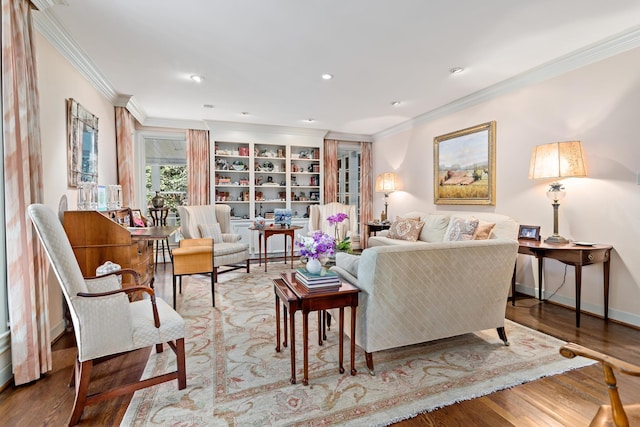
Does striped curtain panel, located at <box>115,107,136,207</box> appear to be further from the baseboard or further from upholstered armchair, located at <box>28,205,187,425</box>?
the baseboard

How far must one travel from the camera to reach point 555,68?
11.1ft

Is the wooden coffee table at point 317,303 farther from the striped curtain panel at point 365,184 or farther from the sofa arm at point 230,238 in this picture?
the striped curtain panel at point 365,184

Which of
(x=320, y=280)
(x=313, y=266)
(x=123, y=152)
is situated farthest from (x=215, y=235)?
(x=320, y=280)

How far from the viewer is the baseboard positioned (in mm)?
2836

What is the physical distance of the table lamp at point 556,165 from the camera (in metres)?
3.06

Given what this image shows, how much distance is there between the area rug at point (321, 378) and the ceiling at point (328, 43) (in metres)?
2.69

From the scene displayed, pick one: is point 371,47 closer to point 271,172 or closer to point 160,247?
point 271,172

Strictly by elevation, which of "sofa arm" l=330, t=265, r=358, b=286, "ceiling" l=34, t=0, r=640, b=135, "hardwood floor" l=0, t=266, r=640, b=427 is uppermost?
"ceiling" l=34, t=0, r=640, b=135

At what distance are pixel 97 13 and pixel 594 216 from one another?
4.93m

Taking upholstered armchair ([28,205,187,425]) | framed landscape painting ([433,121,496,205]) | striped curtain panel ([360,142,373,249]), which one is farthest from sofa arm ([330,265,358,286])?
striped curtain panel ([360,142,373,249])

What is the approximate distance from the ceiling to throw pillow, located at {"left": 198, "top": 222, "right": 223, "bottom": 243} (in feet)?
6.33

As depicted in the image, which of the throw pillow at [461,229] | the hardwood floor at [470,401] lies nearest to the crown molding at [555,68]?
the throw pillow at [461,229]

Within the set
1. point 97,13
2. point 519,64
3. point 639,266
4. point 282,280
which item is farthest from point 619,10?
point 97,13

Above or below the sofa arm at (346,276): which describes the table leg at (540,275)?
below
